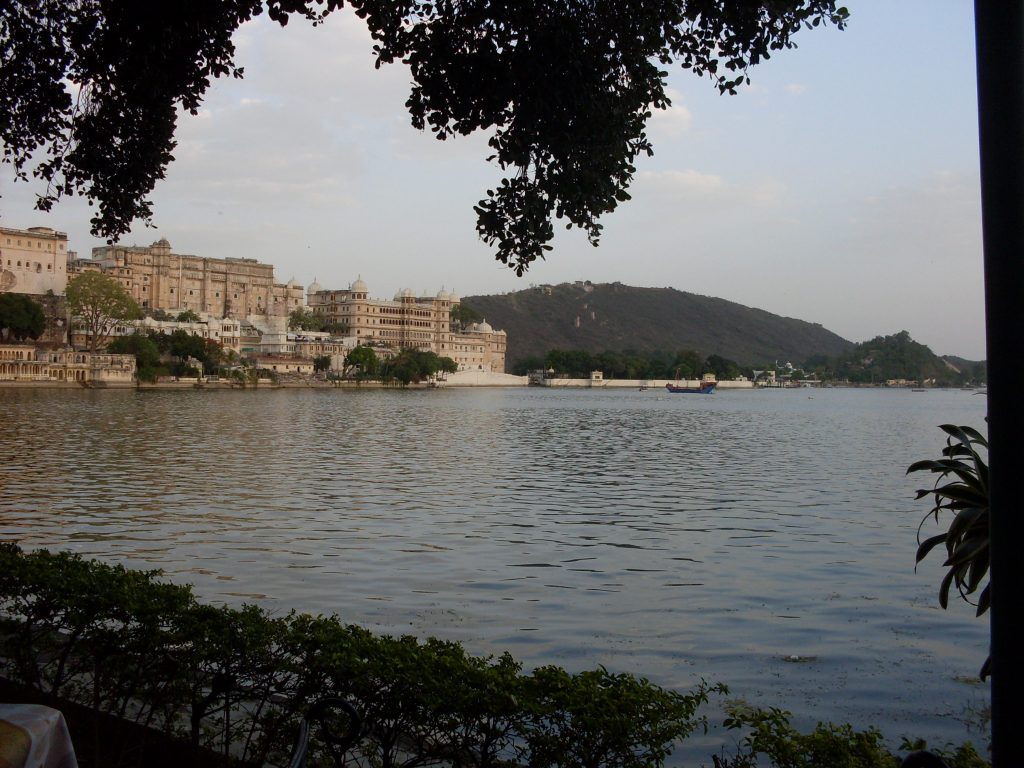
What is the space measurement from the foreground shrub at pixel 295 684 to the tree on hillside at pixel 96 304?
83.7m

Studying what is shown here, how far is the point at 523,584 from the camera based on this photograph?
9.38m

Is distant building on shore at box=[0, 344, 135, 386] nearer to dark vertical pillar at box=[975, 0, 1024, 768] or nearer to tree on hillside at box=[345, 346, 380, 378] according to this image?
tree on hillside at box=[345, 346, 380, 378]

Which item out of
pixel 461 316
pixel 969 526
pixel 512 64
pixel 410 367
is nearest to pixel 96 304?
pixel 410 367

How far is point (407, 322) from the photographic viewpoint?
13588 centimetres

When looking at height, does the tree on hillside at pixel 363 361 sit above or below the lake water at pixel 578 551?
above

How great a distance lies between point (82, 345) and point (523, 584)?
86.0m

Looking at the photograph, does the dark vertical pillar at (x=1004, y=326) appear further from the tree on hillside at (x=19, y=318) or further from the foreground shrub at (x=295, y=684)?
the tree on hillside at (x=19, y=318)

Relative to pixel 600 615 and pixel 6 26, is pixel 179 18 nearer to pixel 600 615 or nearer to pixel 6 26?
pixel 6 26

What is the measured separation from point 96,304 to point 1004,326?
89.9 meters

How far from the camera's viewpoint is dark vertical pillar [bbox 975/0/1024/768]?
1928 millimetres

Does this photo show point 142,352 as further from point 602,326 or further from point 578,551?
point 602,326

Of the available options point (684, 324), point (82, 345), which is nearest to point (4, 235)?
point (82, 345)

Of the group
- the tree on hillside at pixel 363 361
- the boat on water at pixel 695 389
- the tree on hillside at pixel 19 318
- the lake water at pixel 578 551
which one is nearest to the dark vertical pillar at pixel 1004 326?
the lake water at pixel 578 551

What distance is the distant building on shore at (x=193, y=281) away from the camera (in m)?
120
